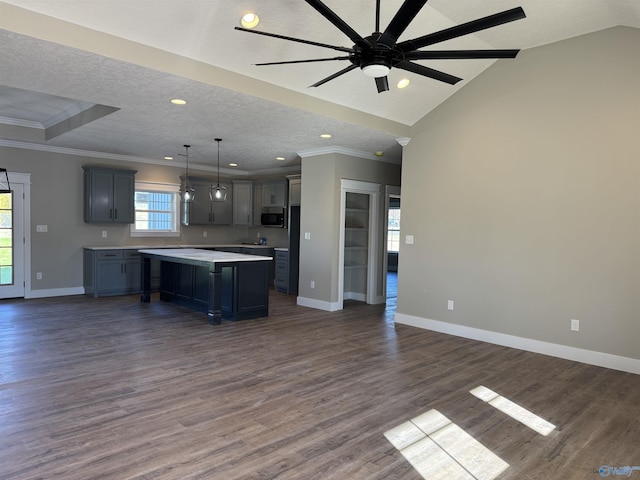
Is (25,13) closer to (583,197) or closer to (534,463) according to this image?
(534,463)

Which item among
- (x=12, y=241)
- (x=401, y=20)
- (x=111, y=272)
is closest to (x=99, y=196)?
(x=111, y=272)

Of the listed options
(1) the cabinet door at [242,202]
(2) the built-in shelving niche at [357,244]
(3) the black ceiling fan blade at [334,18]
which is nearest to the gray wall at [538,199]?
(2) the built-in shelving niche at [357,244]

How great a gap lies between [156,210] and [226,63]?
220 inches

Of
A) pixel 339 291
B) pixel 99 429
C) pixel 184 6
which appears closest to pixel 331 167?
pixel 339 291

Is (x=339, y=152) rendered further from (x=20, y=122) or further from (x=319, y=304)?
(x=20, y=122)

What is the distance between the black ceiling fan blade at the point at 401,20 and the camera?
84.2 inches

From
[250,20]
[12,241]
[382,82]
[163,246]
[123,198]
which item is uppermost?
[250,20]

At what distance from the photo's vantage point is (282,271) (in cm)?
862

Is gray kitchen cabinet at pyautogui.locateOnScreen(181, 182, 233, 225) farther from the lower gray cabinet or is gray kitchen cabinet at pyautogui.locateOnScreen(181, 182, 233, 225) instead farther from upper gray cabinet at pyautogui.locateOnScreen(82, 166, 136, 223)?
the lower gray cabinet

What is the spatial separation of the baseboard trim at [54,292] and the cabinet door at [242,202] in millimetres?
3396

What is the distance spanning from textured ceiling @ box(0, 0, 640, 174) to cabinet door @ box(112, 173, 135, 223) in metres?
1.88

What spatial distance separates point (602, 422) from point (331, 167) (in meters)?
4.73

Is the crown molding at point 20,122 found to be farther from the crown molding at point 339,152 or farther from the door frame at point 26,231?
the crown molding at point 339,152

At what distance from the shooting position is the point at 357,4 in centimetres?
346
